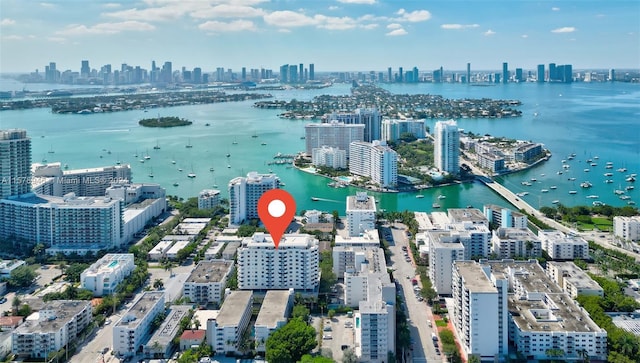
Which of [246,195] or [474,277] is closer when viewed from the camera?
[474,277]

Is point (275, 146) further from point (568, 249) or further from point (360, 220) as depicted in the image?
point (568, 249)

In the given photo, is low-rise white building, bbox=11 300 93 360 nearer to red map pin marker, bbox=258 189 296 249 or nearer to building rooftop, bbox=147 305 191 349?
building rooftop, bbox=147 305 191 349

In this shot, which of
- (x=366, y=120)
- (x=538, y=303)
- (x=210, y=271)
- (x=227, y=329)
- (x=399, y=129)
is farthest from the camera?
(x=399, y=129)

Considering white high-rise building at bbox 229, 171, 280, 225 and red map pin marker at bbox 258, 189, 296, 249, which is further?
white high-rise building at bbox 229, 171, 280, 225

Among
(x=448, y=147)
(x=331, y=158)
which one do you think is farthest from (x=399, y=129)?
(x=448, y=147)

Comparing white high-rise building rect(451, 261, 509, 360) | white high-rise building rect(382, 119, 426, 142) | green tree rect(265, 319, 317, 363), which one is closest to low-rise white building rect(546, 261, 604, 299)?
white high-rise building rect(451, 261, 509, 360)

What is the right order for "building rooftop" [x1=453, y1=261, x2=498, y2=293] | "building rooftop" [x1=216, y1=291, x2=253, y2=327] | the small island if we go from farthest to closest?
Answer: the small island < "building rooftop" [x1=216, y1=291, x2=253, y2=327] < "building rooftop" [x1=453, y1=261, x2=498, y2=293]

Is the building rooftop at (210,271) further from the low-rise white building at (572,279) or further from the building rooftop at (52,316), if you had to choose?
the low-rise white building at (572,279)
